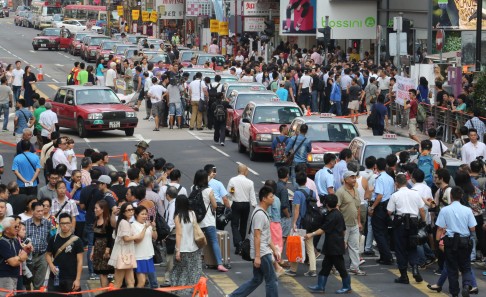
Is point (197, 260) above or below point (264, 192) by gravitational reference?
below

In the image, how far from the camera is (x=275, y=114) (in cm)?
2933

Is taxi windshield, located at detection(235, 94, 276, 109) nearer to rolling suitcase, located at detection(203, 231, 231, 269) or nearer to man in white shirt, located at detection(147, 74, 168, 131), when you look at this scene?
man in white shirt, located at detection(147, 74, 168, 131)

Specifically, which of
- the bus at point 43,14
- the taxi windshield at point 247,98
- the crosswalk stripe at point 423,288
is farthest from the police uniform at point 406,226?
the bus at point 43,14

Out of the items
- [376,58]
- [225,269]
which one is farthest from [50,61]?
[225,269]

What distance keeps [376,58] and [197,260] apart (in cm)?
3604

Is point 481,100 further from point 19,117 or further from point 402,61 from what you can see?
point 19,117

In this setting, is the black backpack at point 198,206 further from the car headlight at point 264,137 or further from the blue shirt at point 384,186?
the car headlight at point 264,137

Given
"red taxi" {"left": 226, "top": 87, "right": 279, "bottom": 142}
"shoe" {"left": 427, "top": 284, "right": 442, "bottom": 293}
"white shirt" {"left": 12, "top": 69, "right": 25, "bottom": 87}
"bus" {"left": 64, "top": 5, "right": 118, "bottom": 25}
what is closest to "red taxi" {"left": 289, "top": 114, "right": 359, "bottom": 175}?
"red taxi" {"left": 226, "top": 87, "right": 279, "bottom": 142}

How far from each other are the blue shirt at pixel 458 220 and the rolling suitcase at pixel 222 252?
3.45 meters

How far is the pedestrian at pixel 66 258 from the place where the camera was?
13.1m

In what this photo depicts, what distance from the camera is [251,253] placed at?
46.2 ft

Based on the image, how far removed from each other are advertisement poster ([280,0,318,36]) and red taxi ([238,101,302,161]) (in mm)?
25570

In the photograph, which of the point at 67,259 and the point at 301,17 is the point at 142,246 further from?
the point at 301,17

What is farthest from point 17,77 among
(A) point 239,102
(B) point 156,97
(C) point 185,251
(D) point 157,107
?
(C) point 185,251
